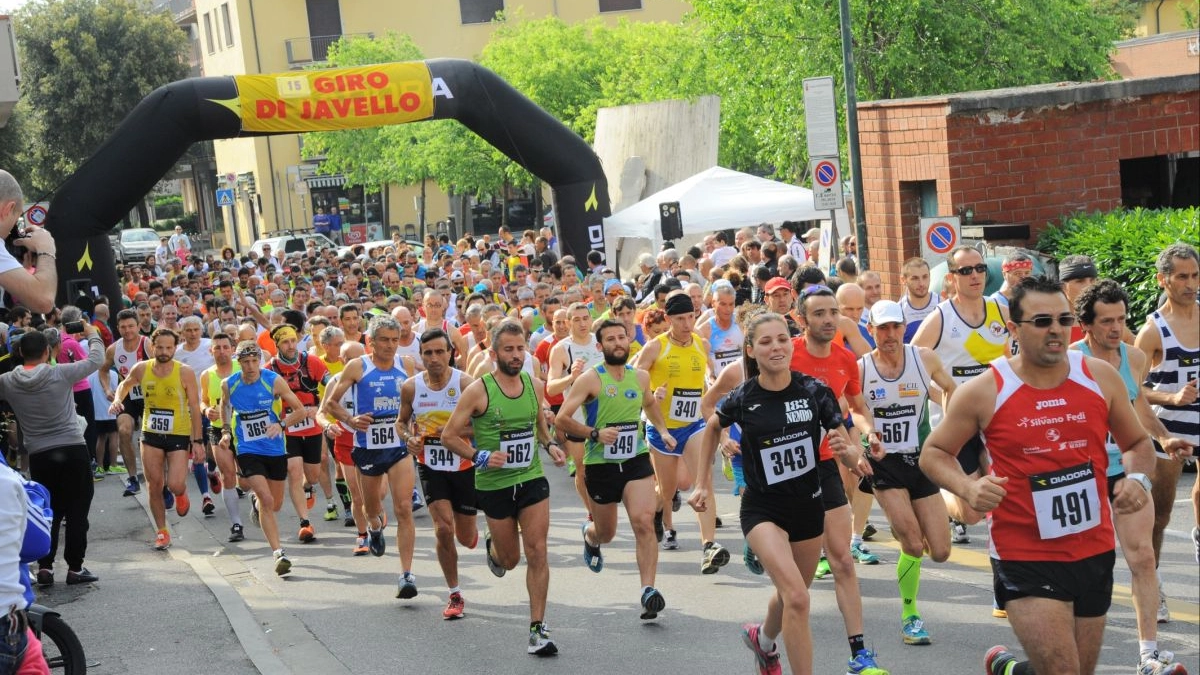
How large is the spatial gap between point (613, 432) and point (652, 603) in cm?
105

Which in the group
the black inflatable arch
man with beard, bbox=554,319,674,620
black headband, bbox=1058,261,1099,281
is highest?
the black inflatable arch

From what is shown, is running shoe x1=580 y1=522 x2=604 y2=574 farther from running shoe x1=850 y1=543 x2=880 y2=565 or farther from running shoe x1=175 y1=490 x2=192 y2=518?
running shoe x1=175 y1=490 x2=192 y2=518

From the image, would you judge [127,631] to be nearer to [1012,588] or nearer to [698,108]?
[1012,588]

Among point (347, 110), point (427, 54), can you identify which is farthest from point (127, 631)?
point (427, 54)

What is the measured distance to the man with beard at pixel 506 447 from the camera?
351 inches

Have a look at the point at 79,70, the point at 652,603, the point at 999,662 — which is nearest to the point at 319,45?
the point at 79,70

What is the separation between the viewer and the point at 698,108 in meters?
29.3

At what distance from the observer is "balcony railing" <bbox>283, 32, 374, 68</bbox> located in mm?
61812

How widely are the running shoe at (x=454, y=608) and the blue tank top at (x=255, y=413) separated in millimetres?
3072

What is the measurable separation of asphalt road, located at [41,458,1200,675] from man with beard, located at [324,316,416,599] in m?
0.50

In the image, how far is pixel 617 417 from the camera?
31.7 ft

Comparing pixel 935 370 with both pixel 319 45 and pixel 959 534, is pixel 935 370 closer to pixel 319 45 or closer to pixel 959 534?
pixel 959 534

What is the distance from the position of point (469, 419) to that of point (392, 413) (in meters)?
1.96

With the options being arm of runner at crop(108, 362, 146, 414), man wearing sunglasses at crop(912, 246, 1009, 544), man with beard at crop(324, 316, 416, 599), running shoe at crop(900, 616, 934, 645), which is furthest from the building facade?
running shoe at crop(900, 616, 934, 645)
